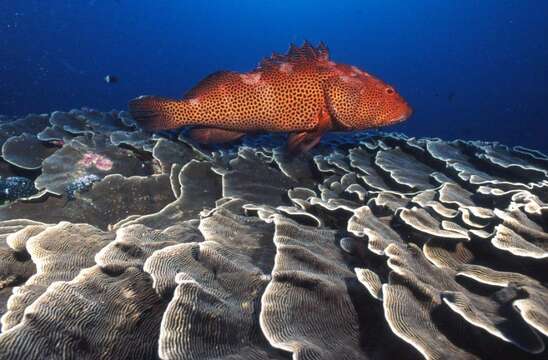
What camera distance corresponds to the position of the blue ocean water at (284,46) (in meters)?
76.2

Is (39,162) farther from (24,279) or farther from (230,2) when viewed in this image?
(230,2)

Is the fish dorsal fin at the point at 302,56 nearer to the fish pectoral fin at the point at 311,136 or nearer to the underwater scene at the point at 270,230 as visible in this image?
the underwater scene at the point at 270,230

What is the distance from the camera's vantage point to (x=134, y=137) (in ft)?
17.7

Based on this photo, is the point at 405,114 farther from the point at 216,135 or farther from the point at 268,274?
the point at 268,274

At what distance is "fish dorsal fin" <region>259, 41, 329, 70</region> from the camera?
4.57 metres

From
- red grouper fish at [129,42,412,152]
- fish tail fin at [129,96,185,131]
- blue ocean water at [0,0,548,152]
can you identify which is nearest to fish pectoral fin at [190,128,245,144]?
red grouper fish at [129,42,412,152]

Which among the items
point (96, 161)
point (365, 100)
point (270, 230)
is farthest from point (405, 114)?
point (96, 161)

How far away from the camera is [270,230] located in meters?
2.94

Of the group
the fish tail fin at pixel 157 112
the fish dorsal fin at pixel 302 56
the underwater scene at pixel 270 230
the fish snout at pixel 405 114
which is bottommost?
the underwater scene at pixel 270 230

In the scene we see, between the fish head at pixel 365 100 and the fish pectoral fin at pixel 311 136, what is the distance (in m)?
0.15

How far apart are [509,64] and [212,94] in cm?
12275

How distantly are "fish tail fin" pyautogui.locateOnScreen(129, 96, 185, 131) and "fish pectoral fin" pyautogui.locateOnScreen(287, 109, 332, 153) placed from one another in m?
1.50

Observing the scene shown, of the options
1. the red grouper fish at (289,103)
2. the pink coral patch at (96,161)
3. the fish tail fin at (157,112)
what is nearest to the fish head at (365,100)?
the red grouper fish at (289,103)

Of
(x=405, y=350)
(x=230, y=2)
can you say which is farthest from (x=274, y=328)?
(x=230, y=2)
